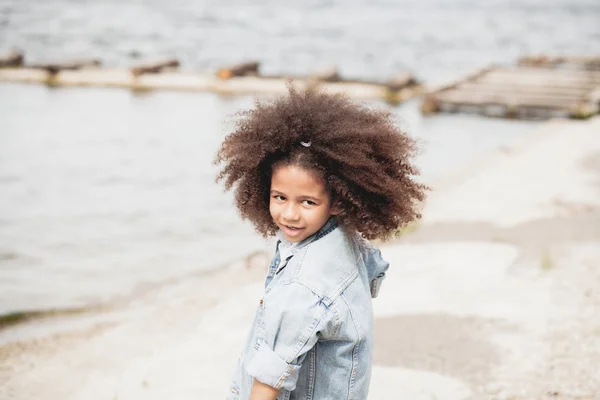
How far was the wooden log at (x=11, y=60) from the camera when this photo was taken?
17.8 metres

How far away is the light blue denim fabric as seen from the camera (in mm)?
1951

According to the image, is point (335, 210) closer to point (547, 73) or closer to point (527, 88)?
point (527, 88)

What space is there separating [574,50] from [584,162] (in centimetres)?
2304

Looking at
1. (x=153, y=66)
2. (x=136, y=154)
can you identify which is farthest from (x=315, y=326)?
(x=153, y=66)

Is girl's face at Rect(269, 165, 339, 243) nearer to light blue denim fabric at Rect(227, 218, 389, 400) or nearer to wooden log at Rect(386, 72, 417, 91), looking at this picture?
light blue denim fabric at Rect(227, 218, 389, 400)

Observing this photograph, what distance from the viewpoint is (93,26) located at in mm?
33219

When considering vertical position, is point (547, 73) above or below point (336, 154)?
below

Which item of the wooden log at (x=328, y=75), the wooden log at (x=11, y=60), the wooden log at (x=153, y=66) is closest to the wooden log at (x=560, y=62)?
the wooden log at (x=328, y=75)

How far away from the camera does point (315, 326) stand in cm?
195

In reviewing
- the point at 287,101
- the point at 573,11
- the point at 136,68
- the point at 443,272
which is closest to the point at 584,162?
the point at 443,272

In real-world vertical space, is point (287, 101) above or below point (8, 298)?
above

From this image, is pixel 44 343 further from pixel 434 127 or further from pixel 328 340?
pixel 434 127

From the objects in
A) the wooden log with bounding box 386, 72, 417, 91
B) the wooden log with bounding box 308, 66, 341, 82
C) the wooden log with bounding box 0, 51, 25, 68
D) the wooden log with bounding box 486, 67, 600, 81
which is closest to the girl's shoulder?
the wooden log with bounding box 386, 72, 417, 91

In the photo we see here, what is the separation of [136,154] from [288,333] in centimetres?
907
